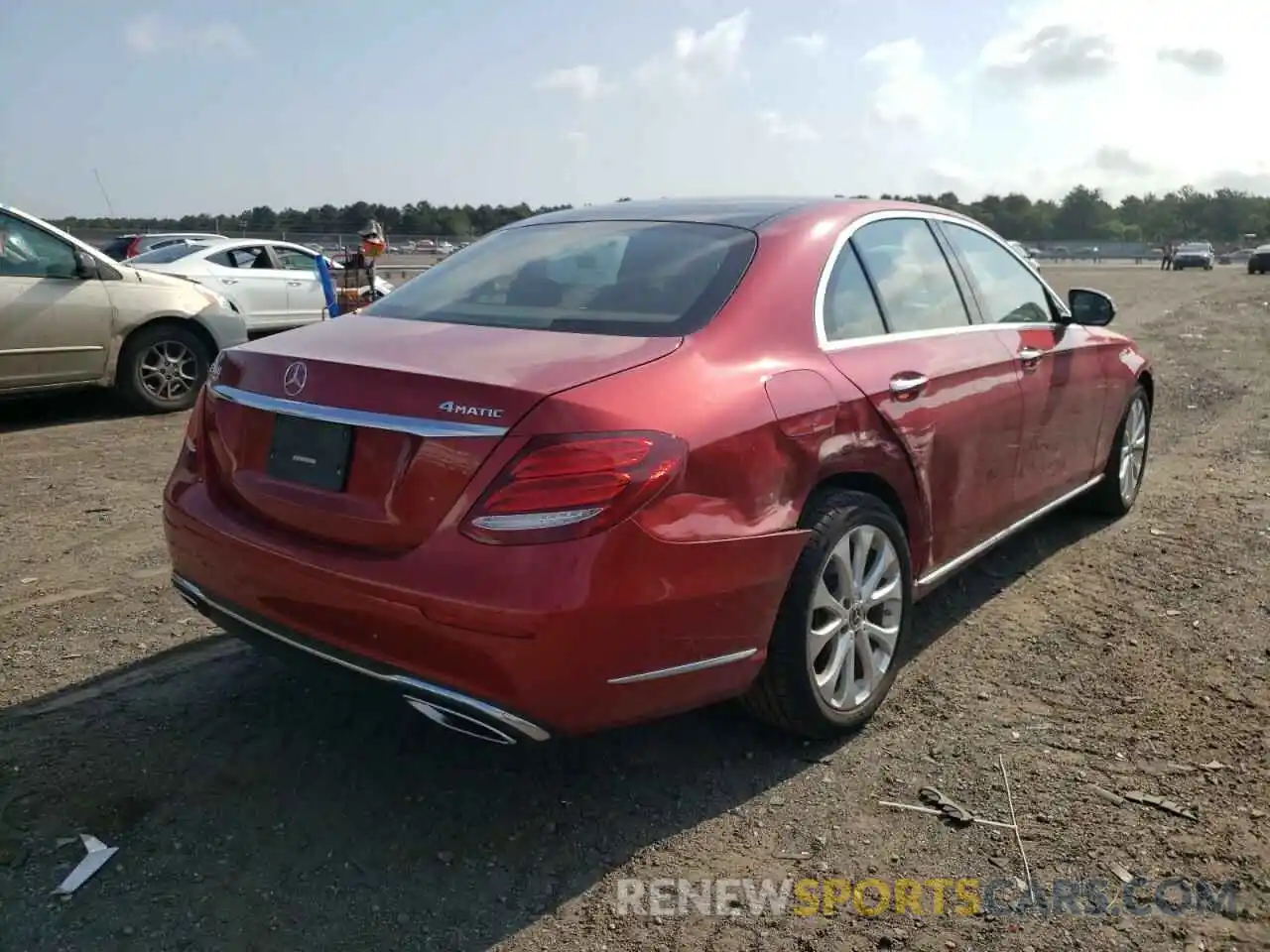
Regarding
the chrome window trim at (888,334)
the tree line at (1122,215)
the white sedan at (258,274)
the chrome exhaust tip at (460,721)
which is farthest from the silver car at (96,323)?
the tree line at (1122,215)

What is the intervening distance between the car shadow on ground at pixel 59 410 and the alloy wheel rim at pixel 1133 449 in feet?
23.4

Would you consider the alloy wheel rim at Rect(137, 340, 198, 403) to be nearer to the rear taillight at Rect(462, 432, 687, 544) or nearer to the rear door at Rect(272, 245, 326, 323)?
the rear door at Rect(272, 245, 326, 323)

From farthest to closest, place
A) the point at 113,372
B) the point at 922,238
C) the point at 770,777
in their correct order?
the point at 113,372
the point at 922,238
the point at 770,777

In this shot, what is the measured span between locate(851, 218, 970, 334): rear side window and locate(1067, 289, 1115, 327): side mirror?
1.24 meters

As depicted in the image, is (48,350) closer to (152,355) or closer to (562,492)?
(152,355)

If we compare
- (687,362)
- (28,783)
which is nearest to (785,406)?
(687,362)

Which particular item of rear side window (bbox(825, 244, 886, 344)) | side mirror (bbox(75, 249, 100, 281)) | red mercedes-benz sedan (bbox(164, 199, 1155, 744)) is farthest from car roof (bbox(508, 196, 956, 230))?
side mirror (bbox(75, 249, 100, 281))

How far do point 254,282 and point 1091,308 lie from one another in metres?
11.1

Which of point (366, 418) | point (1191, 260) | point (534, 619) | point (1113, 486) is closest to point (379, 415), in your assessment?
point (366, 418)

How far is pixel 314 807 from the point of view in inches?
113

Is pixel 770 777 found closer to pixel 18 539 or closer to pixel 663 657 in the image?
pixel 663 657

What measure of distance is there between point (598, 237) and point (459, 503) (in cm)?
150

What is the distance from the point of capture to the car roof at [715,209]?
3627 mm

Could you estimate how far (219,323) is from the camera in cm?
876
